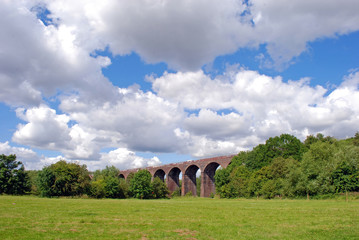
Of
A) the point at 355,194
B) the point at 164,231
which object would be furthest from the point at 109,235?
the point at 355,194

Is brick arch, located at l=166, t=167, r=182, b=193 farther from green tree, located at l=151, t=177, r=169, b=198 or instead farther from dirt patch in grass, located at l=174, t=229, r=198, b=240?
dirt patch in grass, located at l=174, t=229, r=198, b=240

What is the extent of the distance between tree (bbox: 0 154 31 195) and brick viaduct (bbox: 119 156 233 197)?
3464 cm

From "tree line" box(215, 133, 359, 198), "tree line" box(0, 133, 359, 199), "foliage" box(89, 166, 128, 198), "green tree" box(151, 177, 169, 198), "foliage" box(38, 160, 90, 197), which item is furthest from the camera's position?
"green tree" box(151, 177, 169, 198)

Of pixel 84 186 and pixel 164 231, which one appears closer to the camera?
pixel 164 231

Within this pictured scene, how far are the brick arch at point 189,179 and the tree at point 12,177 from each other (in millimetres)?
34462

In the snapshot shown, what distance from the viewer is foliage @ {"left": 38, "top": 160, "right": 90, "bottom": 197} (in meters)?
42.1

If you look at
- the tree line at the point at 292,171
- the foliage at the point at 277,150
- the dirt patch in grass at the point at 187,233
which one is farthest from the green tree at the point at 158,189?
the dirt patch in grass at the point at 187,233

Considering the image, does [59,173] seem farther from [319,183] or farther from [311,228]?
[311,228]

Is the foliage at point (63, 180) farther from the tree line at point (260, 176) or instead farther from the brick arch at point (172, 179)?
the brick arch at point (172, 179)

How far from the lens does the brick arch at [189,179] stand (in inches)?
2621

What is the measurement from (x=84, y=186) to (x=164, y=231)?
132 ft

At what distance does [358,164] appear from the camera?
2753 cm

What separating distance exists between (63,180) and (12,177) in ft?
48.3

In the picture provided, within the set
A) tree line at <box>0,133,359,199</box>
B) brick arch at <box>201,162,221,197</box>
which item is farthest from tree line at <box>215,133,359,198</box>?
brick arch at <box>201,162,221,197</box>
